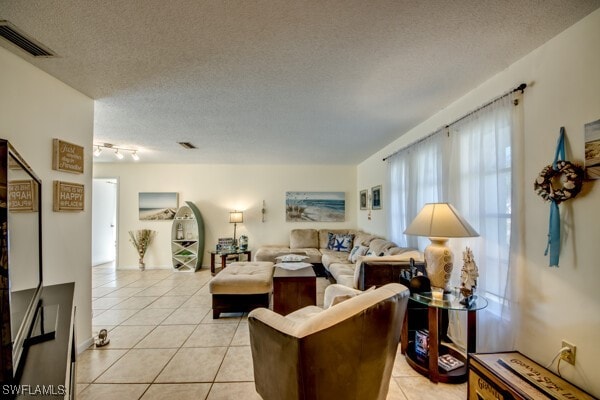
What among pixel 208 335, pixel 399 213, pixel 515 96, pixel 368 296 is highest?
pixel 515 96

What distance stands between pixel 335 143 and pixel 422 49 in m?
2.28

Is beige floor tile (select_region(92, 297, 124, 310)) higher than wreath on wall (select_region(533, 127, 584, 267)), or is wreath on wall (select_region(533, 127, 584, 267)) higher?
wreath on wall (select_region(533, 127, 584, 267))

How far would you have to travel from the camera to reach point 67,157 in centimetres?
209

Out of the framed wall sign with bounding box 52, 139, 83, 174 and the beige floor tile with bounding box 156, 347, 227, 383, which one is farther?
the framed wall sign with bounding box 52, 139, 83, 174

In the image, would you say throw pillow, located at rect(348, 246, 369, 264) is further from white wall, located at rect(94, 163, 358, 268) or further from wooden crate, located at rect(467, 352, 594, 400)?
wooden crate, located at rect(467, 352, 594, 400)

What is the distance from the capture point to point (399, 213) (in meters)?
3.48

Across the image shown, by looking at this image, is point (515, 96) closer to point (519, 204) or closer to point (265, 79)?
point (519, 204)

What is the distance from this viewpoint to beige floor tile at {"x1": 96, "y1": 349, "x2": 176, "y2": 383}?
1.88 m

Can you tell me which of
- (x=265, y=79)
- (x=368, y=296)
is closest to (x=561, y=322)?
(x=368, y=296)

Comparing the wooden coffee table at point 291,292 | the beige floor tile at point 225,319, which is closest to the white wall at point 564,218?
the wooden coffee table at point 291,292

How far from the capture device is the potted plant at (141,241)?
5.29m

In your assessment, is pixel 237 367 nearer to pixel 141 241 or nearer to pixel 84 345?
pixel 84 345

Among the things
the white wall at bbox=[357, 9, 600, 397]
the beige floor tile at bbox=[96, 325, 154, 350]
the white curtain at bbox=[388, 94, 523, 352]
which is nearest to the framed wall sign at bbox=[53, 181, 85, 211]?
the beige floor tile at bbox=[96, 325, 154, 350]

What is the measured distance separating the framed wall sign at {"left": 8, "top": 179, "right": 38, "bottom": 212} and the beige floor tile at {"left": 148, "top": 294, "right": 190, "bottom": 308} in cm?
220
